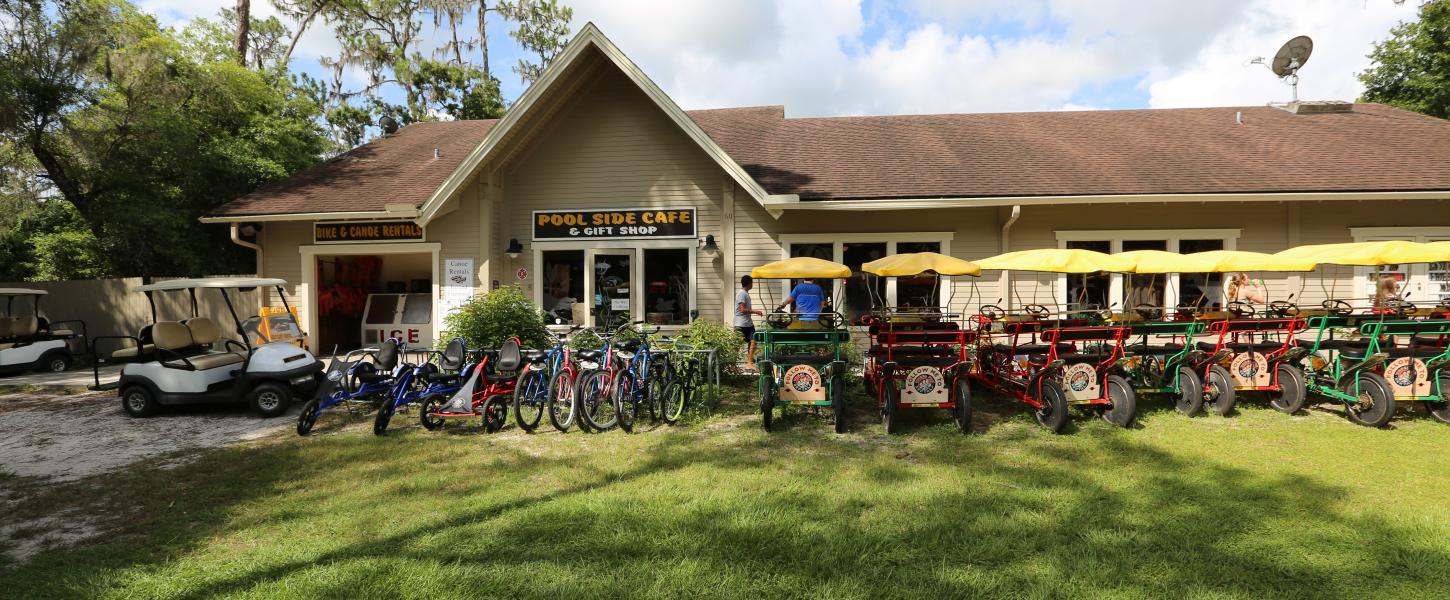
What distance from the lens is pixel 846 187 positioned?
461 inches

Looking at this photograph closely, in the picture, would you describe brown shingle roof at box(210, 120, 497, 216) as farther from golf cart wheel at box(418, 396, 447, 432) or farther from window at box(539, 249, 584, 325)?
golf cart wheel at box(418, 396, 447, 432)

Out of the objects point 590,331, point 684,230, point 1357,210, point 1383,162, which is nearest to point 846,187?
point 684,230

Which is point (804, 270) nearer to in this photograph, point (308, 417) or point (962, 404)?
point (962, 404)

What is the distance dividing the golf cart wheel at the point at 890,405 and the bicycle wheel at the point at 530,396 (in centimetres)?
376

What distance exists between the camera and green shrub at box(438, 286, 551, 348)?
942 centimetres

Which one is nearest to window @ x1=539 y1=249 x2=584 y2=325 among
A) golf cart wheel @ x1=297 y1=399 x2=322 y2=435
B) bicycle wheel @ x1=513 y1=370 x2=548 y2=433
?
bicycle wheel @ x1=513 y1=370 x2=548 y2=433

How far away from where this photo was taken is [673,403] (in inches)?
299

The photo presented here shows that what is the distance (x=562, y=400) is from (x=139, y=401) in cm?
565

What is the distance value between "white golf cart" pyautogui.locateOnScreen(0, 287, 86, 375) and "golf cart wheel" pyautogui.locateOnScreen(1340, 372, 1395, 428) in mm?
21084

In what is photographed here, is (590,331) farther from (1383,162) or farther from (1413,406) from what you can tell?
(1383,162)

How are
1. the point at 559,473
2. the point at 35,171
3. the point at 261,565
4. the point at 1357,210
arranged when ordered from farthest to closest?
the point at 35,171 < the point at 1357,210 < the point at 559,473 < the point at 261,565

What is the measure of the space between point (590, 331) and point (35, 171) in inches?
779

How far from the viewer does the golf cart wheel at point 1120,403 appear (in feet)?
22.7

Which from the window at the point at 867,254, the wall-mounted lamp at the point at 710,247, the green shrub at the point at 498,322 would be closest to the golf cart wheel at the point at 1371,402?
the window at the point at 867,254
